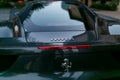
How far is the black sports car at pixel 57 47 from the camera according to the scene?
3.42m

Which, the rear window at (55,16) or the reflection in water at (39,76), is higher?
the rear window at (55,16)

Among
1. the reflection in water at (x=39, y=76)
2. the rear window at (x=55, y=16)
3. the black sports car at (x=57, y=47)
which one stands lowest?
the reflection in water at (x=39, y=76)

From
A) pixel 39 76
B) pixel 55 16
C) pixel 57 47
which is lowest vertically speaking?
pixel 39 76

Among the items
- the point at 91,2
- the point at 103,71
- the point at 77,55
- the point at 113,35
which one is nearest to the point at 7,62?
the point at 77,55

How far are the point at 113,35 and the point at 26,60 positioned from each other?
110cm

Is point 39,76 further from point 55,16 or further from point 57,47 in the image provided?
point 55,16

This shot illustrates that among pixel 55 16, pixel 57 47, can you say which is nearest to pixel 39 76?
pixel 57 47

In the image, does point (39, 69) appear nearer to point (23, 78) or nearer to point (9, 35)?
point (23, 78)

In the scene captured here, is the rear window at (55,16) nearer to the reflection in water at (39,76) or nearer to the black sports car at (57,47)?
the black sports car at (57,47)

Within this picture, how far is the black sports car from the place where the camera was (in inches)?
134

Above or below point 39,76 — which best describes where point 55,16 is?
above

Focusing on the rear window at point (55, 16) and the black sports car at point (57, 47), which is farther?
the rear window at point (55, 16)

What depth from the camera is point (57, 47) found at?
339 cm

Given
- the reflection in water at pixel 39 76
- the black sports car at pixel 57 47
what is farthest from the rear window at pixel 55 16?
the reflection in water at pixel 39 76
